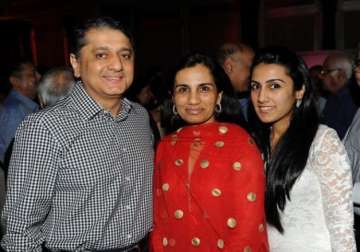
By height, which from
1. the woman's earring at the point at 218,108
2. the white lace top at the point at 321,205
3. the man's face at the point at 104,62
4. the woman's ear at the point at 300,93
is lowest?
the white lace top at the point at 321,205

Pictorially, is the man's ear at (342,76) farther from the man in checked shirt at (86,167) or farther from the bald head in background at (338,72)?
the man in checked shirt at (86,167)

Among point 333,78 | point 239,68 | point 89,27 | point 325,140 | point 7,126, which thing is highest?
point 89,27

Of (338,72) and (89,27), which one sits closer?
(89,27)

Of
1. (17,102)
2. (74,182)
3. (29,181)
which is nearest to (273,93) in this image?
(74,182)

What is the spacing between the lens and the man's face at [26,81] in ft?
12.5

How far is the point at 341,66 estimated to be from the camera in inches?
168

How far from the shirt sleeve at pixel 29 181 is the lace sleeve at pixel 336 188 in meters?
0.98

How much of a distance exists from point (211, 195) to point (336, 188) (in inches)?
18.6

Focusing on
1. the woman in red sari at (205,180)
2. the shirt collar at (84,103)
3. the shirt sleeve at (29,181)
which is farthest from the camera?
the woman in red sari at (205,180)

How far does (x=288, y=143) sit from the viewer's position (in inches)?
68.3

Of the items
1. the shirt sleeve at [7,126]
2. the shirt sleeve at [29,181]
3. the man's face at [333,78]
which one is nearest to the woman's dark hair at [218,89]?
the shirt sleeve at [29,181]

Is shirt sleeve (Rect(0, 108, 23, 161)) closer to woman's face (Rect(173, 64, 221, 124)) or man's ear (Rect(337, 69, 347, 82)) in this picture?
woman's face (Rect(173, 64, 221, 124))

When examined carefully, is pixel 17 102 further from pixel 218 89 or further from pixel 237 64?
pixel 218 89

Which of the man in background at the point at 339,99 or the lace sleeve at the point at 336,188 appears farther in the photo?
the man in background at the point at 339,99
